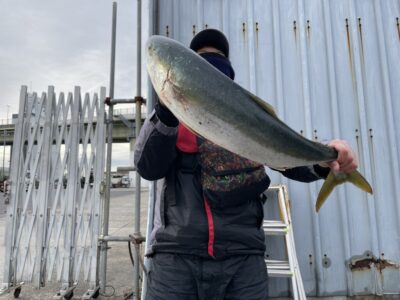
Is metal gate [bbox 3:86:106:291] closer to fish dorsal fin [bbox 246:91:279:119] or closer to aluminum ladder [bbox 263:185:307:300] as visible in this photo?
aluminum ladder [bbox 263:185:307:300]

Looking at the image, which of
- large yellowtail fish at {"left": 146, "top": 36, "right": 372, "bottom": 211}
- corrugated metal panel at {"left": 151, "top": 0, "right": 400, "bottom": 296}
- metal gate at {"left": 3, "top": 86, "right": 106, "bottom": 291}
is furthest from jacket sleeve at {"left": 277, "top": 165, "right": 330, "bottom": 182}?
A: metal gate at {"left": 3, "top": 86, "right": 106, "bottom": 291}

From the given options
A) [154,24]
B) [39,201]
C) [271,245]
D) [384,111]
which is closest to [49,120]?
[39,201]

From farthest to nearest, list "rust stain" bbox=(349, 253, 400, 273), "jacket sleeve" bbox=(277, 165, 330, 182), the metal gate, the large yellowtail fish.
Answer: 1. the metal gate
2. "rust stain" bbox=(349, 253, 400, 273)
3. "jacket sleeve" bbox=(277, 165, 330, 182)
4. the large yellowtail fish

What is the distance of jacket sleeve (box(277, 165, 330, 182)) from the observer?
6.68 feet

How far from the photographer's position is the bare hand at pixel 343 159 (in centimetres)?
174

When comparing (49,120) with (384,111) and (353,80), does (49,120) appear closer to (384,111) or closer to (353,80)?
(353,80)

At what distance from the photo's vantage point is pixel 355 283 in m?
3.57

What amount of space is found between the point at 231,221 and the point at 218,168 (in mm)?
311

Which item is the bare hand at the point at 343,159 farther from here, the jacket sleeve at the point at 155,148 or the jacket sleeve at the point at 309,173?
the jacket sleeve at the point at 155,148

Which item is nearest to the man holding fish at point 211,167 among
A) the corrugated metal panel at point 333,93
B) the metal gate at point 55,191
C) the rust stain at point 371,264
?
the corrugated metal panel at point 333,93

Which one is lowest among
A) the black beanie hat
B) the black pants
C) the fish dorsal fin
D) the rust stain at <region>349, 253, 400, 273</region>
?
the rust stain at <region>349, 253, 400, 273</region>

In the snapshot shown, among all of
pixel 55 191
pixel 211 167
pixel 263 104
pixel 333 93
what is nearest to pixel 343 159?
A: pixel 263 104

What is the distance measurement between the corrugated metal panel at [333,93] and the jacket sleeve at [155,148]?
212 cm

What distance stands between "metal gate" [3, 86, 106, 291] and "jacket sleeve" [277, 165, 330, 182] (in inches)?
125
